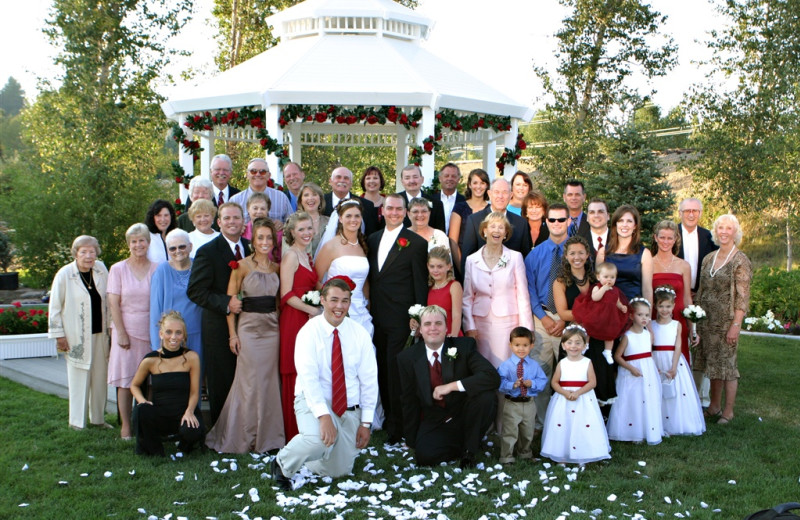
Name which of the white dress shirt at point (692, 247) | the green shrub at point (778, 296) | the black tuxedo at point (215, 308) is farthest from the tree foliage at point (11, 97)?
the white dress shirt at point (692, 247)

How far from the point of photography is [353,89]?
9562 millimetres

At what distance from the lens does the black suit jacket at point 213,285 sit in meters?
6.13

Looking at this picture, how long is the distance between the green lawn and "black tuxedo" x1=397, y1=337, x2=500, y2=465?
0.21 meters

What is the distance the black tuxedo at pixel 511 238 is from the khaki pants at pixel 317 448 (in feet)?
6.94

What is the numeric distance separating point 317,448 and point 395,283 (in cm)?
176

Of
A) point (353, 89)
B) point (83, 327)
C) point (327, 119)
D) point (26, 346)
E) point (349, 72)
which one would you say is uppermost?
point (349, 72)

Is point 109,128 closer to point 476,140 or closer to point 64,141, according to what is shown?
point 64,141

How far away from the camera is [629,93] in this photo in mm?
23984

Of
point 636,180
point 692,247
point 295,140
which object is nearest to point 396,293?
point 692,247

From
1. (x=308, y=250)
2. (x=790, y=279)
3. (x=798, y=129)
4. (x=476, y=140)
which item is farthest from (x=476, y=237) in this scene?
(x=798, y=129)

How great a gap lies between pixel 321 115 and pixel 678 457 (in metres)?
6.08

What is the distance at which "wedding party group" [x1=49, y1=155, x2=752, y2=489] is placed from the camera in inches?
230

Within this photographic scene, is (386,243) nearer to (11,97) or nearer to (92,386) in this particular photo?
(92,386)

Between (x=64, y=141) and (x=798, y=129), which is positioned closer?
(x=798, y=129)
